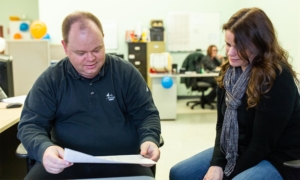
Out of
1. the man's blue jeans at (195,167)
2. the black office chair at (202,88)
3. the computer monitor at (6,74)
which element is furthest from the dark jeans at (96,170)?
Answer: the black office chair at (202,88)

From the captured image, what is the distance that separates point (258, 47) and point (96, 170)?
882 millimetres

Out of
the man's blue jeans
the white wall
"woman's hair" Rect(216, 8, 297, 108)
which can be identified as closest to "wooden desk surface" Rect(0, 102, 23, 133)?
the man's blue jeans

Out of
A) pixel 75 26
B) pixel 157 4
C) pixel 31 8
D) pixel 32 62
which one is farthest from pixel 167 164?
pixel 31 8

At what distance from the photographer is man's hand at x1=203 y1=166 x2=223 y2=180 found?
1.40 m

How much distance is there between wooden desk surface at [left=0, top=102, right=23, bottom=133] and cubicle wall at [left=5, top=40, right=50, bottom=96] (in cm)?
104

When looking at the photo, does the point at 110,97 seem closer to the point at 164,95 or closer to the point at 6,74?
the point at 6,74

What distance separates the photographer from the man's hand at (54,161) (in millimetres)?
1114

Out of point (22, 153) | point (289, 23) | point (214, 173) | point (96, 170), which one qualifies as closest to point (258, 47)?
point (214, 173)

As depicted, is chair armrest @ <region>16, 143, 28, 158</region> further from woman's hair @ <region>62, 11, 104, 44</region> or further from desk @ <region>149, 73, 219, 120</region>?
desk @ <region>149, 73, 219, 120</region>

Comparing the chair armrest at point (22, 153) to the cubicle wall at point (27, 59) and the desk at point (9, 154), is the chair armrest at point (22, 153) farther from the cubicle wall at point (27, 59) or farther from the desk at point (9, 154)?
the cubicle wall at point (27, 59)

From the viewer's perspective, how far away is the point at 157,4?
6.23 metres

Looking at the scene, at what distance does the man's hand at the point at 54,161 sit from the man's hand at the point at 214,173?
629mm

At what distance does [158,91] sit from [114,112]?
315 cm

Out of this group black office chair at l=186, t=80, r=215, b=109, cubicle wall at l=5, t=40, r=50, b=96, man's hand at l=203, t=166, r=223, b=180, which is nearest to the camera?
man's hand at l=203, t=166, r=223, b=180
